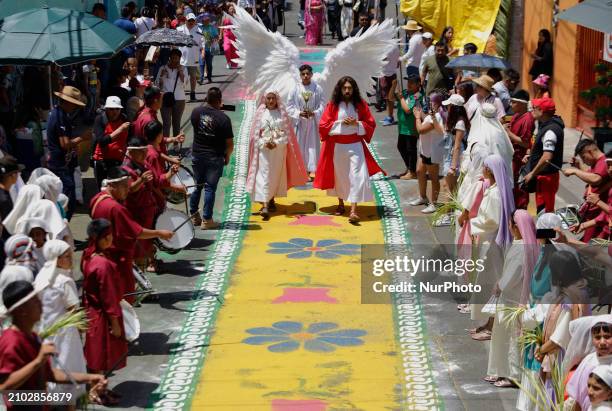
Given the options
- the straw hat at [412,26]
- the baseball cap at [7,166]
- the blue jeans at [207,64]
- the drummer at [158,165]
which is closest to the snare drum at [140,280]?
the drummer at [158,165]

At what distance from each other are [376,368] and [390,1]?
30.2 m

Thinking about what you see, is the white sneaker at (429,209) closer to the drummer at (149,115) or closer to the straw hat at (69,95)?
the drummer at (149,115)

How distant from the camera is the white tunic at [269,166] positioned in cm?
1478

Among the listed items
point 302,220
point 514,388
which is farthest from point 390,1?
point 514,388

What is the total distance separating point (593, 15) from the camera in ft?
40.9

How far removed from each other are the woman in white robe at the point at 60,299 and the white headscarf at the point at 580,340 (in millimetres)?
3516

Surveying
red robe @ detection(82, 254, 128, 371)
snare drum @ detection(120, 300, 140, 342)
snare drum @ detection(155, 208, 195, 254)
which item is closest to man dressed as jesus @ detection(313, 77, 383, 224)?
snare drum @ detection(155, 208, 195, 254)

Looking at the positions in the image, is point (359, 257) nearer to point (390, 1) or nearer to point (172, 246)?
point (172, 246)

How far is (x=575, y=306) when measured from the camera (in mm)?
7973

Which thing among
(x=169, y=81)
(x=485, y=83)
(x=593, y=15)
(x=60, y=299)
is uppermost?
(x=593, y=15)

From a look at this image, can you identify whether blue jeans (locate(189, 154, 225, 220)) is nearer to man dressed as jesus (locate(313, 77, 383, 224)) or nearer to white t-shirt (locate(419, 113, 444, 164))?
man dressed as jesus (locate(313, 77, 383, 224))

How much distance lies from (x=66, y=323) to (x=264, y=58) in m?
8.97

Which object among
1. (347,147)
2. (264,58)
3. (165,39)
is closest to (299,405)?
(347,147)

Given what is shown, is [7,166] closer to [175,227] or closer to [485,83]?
[175,227]
